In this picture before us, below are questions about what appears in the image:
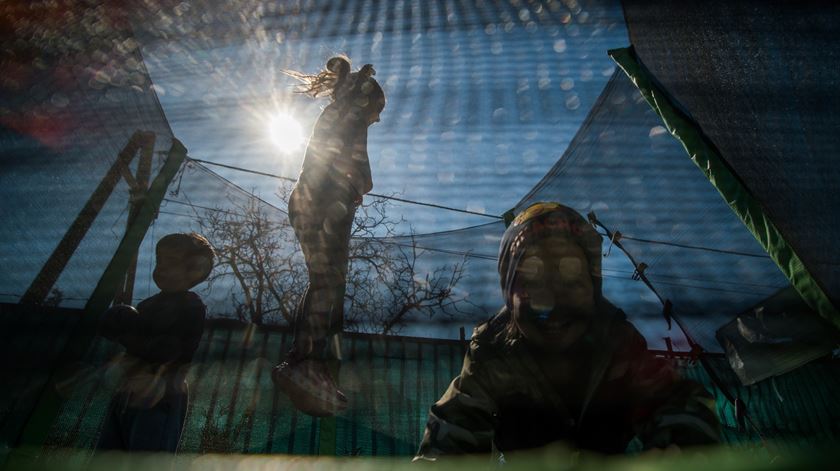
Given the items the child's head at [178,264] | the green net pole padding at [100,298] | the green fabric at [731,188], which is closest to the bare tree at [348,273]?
the green net pole padding at [100,298]

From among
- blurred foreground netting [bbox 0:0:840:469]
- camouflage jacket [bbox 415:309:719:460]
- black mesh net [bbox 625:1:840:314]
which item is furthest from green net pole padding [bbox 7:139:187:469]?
black mesh net [bbox 625:1:840:314]

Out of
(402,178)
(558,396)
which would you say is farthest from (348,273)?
(558,396)

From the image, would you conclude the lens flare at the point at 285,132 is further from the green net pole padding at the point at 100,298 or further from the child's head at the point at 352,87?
the green net pole padding at the point at 100,298

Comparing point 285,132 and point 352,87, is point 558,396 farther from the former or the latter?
point 285,132

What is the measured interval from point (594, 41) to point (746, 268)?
1103 mm

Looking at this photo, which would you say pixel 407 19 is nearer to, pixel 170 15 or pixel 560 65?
pixel 560 65

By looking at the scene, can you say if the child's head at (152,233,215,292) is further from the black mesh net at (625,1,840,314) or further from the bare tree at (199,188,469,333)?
the black mesh net at (625,1,840,314)

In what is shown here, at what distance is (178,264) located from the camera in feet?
3.79

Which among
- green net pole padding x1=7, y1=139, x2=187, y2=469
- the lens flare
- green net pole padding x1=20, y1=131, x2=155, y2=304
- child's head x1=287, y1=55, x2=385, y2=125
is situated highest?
child's head x1=287, y1=55, x2=385, y2=125

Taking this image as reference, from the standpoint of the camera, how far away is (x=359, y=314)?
6.81 ft

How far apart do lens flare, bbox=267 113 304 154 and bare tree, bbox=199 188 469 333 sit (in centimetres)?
39

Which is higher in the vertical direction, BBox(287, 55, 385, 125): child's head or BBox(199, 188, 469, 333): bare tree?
BBox(287, 55, 385, 125): child's head

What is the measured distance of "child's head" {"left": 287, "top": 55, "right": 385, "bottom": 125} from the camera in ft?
4.55

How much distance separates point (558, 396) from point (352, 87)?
1.09 metres
